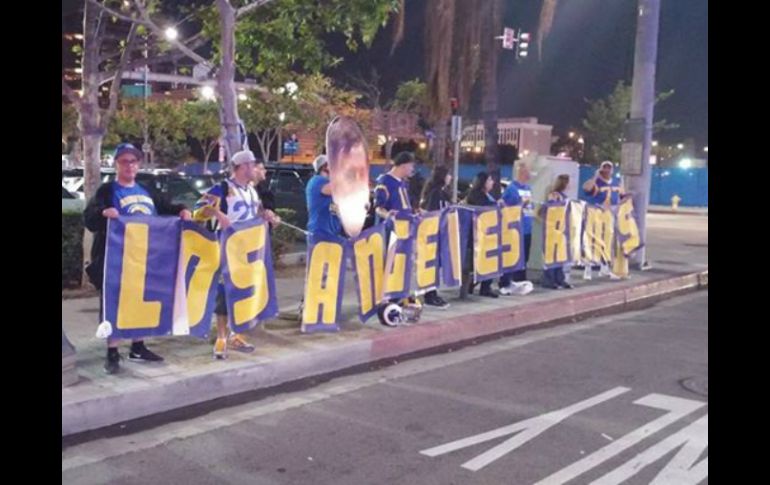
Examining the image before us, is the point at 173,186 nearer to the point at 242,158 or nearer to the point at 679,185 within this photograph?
the point at 242,158

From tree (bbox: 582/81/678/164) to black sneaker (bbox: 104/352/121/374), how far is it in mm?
46117

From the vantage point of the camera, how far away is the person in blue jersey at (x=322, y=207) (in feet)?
24.0

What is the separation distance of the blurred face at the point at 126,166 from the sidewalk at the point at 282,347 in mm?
1499

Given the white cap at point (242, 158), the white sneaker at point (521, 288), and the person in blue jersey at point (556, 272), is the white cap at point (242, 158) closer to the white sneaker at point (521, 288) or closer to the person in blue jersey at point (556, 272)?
the white sneaker at point (521, 288)

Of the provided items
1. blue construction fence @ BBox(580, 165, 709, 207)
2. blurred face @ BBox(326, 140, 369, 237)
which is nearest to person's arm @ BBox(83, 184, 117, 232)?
blurred face @ BBox(326, 140, 369, 237)

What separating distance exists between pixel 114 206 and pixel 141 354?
1260 millimetres

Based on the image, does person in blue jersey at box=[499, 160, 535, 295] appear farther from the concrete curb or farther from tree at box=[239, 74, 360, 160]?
tree at box=[239, 74, 360, 160]

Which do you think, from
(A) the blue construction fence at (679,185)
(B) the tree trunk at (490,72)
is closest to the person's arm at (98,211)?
(B) the tree trunk at (490,72)

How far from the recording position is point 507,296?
1013cm

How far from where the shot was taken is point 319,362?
6.76 metres
